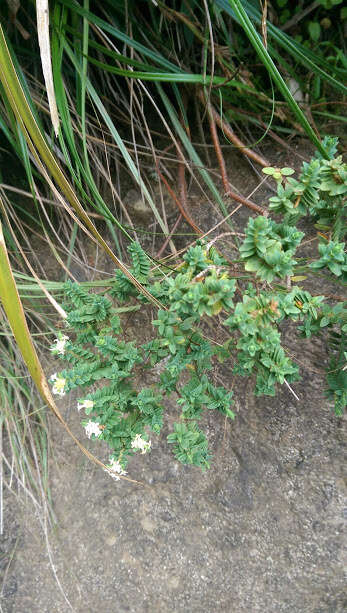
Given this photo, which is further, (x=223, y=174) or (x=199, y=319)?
(x=223, y=174)

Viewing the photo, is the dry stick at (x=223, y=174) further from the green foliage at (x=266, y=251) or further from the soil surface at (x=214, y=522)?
the green foliage at (x=266, y=251)

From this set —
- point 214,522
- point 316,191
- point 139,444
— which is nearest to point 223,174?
point 316,191

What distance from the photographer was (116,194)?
1.09 m

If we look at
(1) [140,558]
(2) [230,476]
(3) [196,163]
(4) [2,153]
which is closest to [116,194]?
(3) [196,163]

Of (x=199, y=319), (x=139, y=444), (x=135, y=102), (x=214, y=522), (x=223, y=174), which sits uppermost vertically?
(x=135, y=102)

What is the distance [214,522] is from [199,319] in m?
0.56

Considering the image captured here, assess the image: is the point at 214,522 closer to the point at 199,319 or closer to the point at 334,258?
the point at 199,319

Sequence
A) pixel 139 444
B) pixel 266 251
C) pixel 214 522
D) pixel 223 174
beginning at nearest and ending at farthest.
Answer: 1. pixel 266 251
2. pixel 139 444
3. pixel 223 174
4. pixel 214 522

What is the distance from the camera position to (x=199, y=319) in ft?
2.45

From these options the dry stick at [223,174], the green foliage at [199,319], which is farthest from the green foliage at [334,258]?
the dry stick at [223,174]

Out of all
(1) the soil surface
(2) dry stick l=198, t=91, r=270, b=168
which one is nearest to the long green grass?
(2) dry stick l=198, t=91, r=270, b=168

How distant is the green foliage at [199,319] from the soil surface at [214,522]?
21cm

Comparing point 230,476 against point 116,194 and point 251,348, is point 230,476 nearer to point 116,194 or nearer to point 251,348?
point 251,348

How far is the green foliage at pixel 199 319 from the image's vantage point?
628 millimetres
